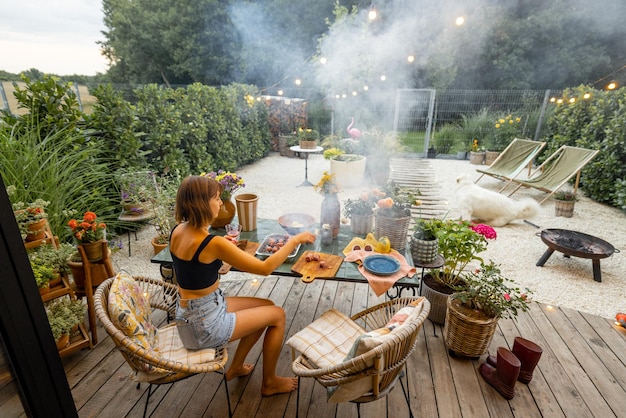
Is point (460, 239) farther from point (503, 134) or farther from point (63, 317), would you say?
point (503, 134)

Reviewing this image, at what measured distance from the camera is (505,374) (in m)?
1.86

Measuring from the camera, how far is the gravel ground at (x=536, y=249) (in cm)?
298

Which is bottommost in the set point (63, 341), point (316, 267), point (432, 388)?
point (432, 388)

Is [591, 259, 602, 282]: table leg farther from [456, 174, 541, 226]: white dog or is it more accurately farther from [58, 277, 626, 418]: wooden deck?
[456, 174, 541, 226]: white dog

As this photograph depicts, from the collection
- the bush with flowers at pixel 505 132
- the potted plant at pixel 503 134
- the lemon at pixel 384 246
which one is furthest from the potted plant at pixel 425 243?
the bush with flowers at pixel 505 132

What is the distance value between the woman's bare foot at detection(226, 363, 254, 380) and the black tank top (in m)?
0.73

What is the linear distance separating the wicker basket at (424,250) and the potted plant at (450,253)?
0.26ft

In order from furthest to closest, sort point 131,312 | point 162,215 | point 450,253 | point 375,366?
point 162,215 → point 450,253 → point 131,312 → point 375,366

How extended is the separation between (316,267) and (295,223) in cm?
52

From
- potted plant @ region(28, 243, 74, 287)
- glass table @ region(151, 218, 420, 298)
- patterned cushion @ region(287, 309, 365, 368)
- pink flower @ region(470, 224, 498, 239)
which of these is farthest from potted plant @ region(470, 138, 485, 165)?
potted plant @ region(28, 243, 74, 287)

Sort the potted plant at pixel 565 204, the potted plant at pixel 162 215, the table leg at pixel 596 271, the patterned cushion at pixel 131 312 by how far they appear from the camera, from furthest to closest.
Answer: the potted plant at pixel 565 204 < the potted plant at pixel 162 215 < the table leg at pixel 596 271 < the patterned cushion at pixel 131 312

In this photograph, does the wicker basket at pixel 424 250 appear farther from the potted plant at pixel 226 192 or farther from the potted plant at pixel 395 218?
the potted plant at pixel 226 192

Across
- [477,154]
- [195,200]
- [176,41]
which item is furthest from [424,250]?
[176,41]

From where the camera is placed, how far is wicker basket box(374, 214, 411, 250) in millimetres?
2205
